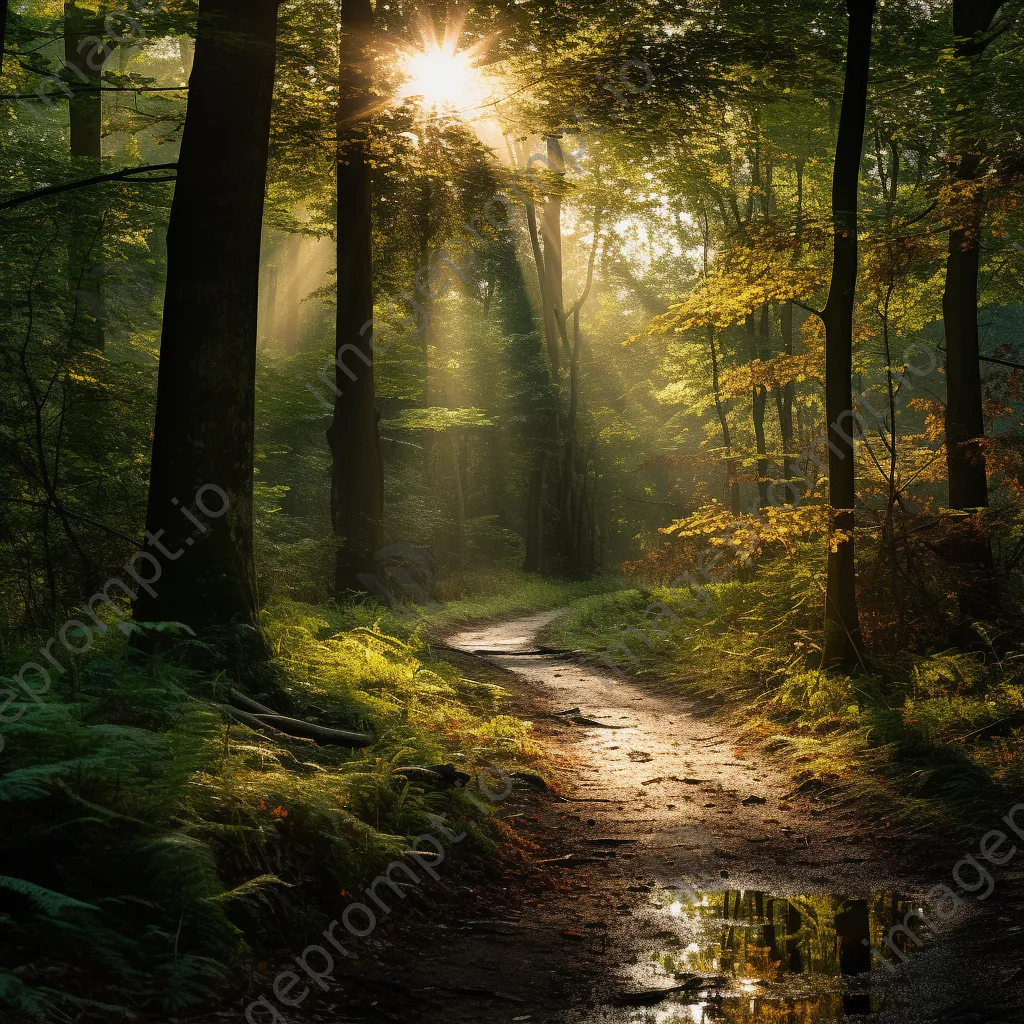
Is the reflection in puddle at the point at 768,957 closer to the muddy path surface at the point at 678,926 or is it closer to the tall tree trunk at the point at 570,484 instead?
the muddy path surface at the point at 678,926

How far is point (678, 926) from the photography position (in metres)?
4.47

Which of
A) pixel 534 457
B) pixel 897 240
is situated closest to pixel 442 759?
pixel 897 240

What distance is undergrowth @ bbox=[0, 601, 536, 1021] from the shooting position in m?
3.04

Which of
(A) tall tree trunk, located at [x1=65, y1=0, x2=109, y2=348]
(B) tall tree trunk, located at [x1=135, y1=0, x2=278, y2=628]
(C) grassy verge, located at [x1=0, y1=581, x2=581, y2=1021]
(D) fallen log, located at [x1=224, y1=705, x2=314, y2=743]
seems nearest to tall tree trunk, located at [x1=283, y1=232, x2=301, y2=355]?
(A) tall tree trunk, located at [x1=65, y1=0, x2=109, y2=348]

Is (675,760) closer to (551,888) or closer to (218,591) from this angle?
(551,888)

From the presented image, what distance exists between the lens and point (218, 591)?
22.2 ft

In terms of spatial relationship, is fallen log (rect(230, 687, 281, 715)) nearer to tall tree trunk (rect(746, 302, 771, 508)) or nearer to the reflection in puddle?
the reflection in puddle

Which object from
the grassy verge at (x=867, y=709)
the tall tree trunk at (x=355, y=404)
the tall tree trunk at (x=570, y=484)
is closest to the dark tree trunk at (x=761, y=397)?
the grassy verge at (x=867, y=709)

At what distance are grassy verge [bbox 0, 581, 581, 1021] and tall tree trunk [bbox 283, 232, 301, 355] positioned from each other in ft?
117

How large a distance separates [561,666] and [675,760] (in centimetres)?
636

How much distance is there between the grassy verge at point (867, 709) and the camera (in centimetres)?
605

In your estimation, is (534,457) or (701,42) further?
(534,457)

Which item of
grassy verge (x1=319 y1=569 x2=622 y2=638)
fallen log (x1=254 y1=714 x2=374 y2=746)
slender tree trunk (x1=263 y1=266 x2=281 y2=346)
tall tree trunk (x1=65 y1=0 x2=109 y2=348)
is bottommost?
grassy verge (x1=319 y1=569 x2=622 y2=638)

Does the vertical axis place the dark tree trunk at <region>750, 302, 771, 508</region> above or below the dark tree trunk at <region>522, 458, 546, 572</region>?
above
